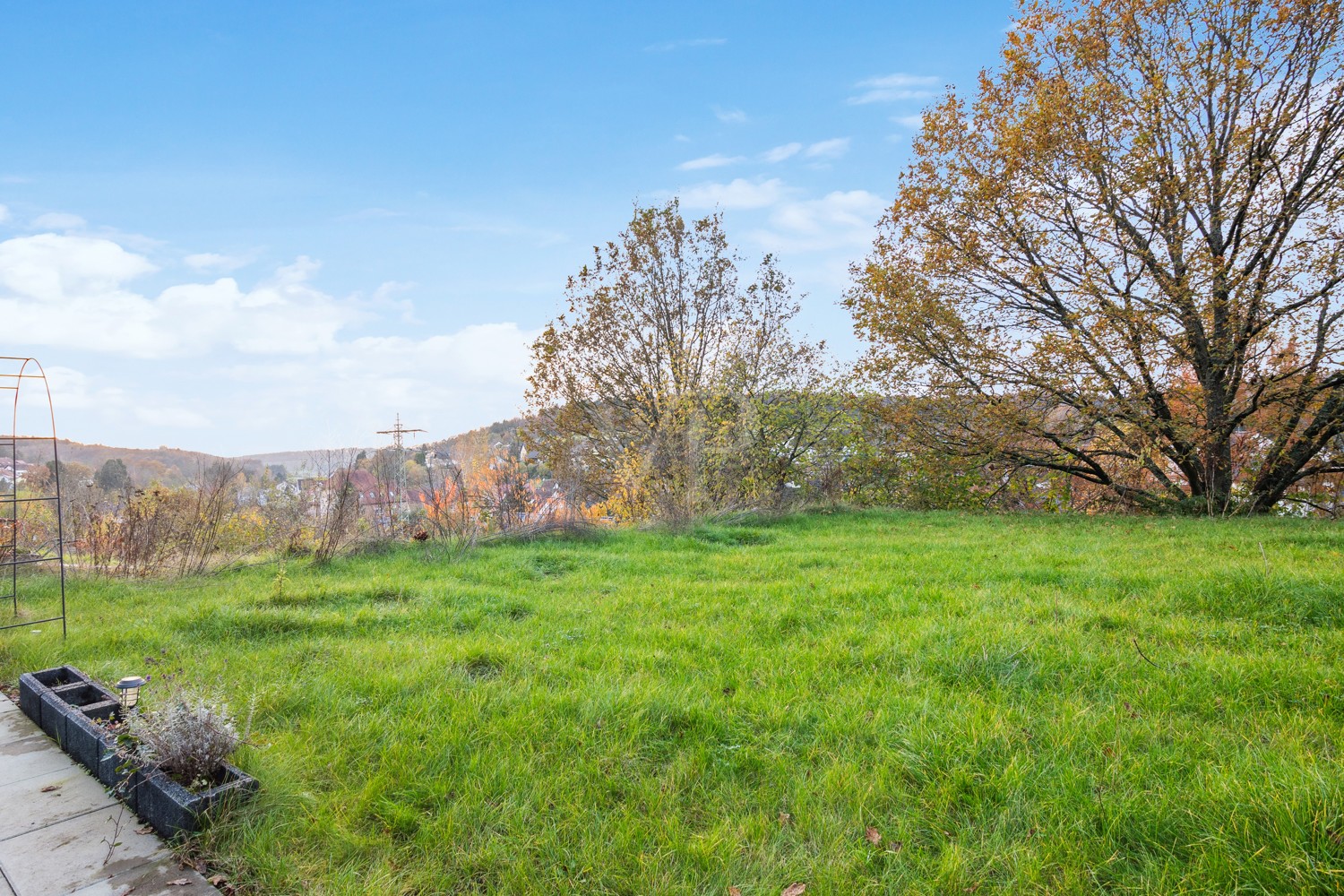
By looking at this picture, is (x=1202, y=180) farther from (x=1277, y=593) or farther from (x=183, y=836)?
(x=183, y=836)

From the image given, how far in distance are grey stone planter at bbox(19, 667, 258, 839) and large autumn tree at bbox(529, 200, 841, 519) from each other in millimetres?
9835

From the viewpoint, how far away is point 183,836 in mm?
2166

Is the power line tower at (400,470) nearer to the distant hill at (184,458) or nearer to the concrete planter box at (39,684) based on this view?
the distant hill at (184,458)

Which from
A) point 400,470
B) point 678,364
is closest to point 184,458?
point 400,470

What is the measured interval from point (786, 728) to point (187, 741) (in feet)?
8.02

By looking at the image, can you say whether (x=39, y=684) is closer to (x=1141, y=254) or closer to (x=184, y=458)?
(x=184, y=458)

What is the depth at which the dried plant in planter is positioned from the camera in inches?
92.4

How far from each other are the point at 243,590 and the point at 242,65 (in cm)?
704

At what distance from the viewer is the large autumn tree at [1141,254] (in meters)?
9.59

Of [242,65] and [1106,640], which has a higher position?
[242,65]

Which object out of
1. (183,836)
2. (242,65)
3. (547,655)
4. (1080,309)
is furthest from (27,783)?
(1080,309)

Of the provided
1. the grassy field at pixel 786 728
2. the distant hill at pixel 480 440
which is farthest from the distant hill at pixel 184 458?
the grassy field at pixel 786 728

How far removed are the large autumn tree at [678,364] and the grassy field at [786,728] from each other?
8.04 m

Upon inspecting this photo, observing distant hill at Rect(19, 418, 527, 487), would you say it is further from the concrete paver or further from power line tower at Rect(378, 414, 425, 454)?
the concrete paver
